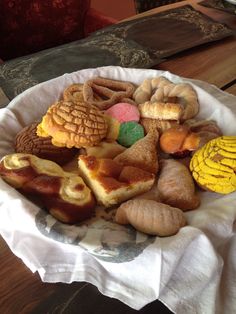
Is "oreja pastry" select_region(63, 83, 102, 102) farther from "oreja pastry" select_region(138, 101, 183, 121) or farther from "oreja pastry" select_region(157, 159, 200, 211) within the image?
"oreja pastry" select_region(157, 159, 200, 211)

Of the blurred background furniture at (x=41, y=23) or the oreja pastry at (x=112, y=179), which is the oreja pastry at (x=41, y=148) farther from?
the blurred background furniture at (x=41, y=23)

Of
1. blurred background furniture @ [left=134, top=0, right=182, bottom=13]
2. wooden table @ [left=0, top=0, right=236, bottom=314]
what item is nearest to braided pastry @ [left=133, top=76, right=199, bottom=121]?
wooden table @ [left=0, top=0, right=236, bottom=314]

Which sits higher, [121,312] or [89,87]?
[89,87]

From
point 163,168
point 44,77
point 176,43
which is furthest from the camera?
point 176,43

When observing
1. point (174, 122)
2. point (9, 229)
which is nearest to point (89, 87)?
point (174, 122)

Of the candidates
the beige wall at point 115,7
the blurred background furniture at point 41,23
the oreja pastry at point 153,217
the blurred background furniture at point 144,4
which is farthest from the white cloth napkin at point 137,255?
the beige wall at point 115,7

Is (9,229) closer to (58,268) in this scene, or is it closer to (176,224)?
(58,268)

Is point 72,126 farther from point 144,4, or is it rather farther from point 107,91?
point 144,4
